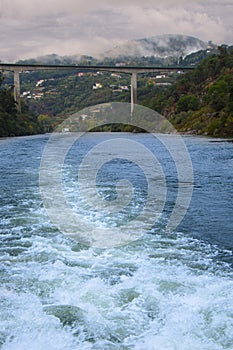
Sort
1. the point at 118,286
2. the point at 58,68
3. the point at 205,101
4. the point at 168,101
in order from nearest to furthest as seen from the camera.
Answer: the point at 118,286 < the point at 205,101 < the point at 58,68 < the point at 168,101

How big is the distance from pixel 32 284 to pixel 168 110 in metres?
68.4

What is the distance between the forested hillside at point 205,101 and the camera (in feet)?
140

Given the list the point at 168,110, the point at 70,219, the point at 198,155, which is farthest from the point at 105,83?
the point at 70,219

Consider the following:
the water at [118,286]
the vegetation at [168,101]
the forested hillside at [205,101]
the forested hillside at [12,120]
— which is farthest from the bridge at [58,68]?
the water at [118,286]

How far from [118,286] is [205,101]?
5736 cm

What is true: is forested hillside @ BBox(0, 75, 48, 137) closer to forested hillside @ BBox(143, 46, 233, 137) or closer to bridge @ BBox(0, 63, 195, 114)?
bridge @ BBox(0, 63, 195, 114)

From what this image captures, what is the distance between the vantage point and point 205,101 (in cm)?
5984

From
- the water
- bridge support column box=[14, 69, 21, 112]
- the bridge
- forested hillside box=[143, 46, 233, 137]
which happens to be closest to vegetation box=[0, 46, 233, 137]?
forested hillside box=[143, 46, 233, 137]

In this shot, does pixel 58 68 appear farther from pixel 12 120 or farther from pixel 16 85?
pixel 12 120

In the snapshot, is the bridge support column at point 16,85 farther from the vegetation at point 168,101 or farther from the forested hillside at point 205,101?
the forested hillside at point 205,101

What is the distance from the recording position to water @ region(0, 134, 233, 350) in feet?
12.9

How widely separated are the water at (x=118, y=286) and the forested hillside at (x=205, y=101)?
109 feet

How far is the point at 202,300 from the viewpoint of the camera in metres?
4.66

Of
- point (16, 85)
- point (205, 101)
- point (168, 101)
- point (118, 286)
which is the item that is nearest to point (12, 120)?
point (16, 85)
